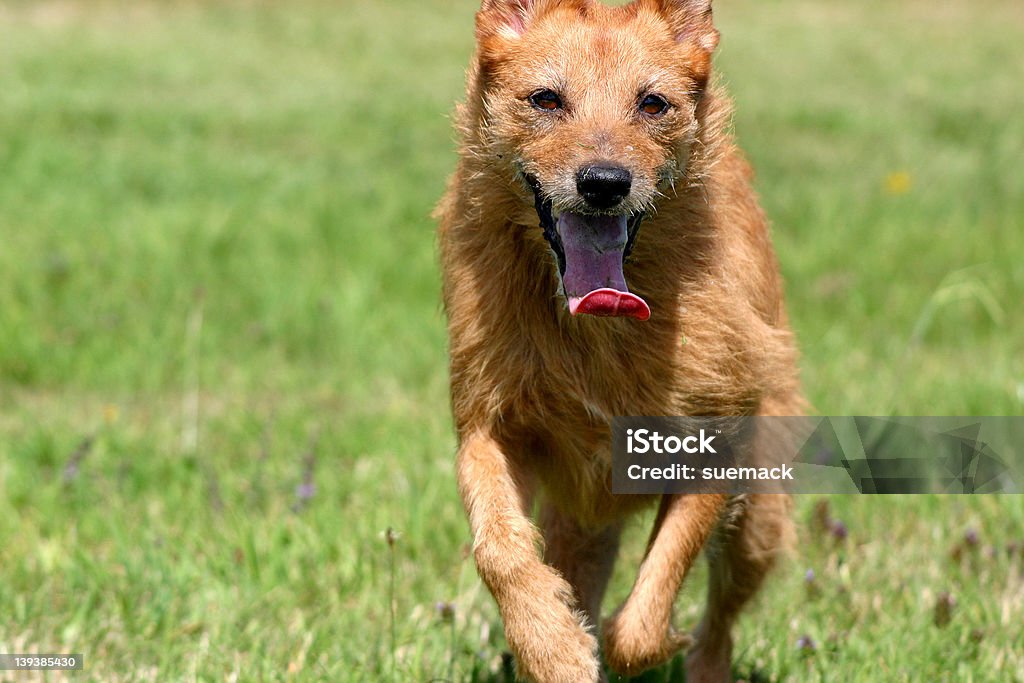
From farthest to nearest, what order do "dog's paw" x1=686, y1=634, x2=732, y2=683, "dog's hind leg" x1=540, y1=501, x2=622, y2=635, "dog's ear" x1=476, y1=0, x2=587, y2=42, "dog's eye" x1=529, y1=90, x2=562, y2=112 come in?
"dog's hind leg" x1=540, y1=501, x2=622, y2=635 < "dog's paw" x1=686, y1=634, x2=732, y2=683 < "dog's ear" x1=476, y1=0, x2=587, y2=42 < "dog's eye" x1=529, y1=90, x2=562, y2=112

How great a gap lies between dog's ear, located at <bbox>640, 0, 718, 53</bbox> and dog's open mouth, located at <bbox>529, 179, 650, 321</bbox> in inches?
25.1

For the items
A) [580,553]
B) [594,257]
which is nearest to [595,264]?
[594,257]

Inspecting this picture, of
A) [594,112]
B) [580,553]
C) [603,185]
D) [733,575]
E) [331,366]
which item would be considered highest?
[331,366]

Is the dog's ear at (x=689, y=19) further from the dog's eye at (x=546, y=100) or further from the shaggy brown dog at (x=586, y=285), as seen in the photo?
the dog's eye at (x=546, y=100)

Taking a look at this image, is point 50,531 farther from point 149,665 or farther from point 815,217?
point 815,217

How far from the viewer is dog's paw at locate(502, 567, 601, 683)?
3191 millimetres

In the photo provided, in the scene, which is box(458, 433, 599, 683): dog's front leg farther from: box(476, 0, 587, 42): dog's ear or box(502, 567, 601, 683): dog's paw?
box(476, 0, 587, 42): dog's ear

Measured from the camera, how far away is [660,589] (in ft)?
11.2

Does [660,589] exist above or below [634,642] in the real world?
above

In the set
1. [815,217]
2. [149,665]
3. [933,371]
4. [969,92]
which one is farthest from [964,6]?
[149,665]

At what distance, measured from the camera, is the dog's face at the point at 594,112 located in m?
3.26

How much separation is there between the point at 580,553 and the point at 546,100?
1.56 m

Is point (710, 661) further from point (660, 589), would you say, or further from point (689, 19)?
point (689, 19)

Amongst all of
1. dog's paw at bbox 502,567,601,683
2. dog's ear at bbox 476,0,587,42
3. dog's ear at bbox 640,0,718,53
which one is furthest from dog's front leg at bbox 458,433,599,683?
dog's ear at bbox 640,0,718,53
